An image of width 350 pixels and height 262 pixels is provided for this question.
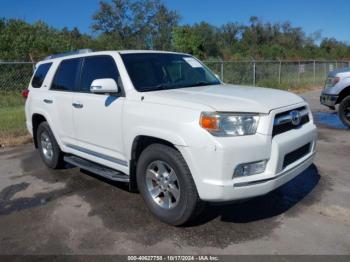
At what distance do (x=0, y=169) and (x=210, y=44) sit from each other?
5068 cm

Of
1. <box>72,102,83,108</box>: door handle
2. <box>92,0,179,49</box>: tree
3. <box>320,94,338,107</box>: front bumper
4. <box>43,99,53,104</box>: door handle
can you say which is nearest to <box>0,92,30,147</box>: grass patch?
<box>43,99,53,104</box>: door handle

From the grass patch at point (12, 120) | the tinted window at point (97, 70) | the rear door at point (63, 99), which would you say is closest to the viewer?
the tinted window at point (97, 70)

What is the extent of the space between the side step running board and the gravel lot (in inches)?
13.7

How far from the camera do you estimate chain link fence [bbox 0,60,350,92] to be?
14.2m

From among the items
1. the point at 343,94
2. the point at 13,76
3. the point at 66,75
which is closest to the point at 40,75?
the point at 66,75

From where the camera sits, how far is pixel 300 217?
13.4 feet

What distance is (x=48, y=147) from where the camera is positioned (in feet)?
20.6

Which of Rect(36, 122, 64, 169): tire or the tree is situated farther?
the tree

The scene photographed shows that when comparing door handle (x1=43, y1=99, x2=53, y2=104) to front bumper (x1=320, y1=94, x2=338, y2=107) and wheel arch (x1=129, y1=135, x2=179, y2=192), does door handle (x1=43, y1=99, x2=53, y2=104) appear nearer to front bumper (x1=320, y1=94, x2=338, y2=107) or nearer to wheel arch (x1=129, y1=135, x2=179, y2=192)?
wheel arch (x1=129, y1=135, x2=179, y2=192)

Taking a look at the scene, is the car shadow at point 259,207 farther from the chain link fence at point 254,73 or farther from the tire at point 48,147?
the chain link fence at point 254,73

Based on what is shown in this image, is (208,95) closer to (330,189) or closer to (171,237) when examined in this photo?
(171,237)

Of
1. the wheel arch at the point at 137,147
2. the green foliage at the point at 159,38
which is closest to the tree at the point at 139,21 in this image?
the green foliage at the point at 159,38

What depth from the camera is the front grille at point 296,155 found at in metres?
3.76

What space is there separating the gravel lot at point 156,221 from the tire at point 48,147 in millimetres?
449
